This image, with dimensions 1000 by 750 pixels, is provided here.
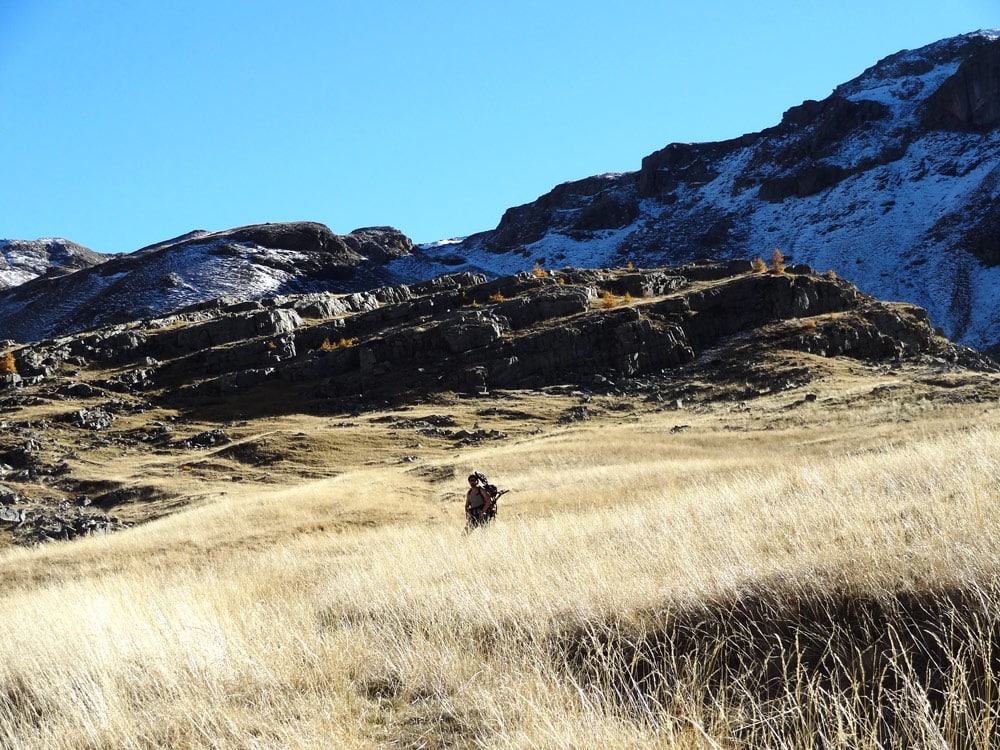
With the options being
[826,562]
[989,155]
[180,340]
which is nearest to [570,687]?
[826,562]

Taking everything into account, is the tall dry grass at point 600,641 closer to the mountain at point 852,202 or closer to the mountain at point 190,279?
the mountain at point 852,202

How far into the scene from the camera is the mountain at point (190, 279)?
114 meters

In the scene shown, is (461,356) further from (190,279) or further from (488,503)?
(190,279)

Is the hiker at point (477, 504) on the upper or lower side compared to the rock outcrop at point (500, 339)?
lower

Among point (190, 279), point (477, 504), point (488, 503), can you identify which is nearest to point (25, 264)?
point (190, 279)

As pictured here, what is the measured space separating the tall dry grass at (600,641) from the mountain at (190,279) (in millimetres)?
106147

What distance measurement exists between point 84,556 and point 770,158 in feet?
573

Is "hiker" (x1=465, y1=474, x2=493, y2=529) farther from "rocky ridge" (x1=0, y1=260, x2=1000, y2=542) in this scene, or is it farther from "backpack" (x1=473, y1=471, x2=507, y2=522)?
"rocky ridge" (x1=0, y1=260, x2=1000, y2=542)

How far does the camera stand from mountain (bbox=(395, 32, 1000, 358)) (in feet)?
349

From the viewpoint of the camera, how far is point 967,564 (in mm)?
3697

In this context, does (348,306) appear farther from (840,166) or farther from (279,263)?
(840,166)

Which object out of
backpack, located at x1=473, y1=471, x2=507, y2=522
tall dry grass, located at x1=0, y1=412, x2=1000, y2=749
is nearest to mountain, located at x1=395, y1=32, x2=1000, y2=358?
backpack, located at x1=473, y1=471, x2=507, y2=522

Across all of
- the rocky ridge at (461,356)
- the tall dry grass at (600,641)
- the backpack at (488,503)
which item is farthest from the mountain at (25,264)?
the tall dry grass at (600,641)

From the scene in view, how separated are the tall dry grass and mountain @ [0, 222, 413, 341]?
106m
